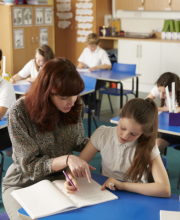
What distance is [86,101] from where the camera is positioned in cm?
378

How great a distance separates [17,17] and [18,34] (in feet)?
0.97

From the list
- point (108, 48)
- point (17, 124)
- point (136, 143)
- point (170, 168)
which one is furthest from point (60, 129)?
point (108, 48)

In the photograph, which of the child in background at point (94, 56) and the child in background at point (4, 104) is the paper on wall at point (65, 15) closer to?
the child in background at point (94, 56)

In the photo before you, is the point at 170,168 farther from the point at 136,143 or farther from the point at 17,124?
the point at 17,124

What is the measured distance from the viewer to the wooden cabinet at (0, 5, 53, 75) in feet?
17.3

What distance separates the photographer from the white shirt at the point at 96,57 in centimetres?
496

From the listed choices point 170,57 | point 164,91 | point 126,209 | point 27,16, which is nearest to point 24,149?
point 126,209

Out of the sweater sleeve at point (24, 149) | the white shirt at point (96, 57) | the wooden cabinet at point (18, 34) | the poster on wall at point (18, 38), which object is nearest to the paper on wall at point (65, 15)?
the wooden cabinet at point (18, 34)

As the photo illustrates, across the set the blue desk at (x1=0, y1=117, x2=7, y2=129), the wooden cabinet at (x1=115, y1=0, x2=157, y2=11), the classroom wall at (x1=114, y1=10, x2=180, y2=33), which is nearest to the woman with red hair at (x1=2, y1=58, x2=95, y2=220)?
the blue desk at (x1=0, y1=117, x2=7, y2=129)

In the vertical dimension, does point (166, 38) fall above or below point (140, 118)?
above

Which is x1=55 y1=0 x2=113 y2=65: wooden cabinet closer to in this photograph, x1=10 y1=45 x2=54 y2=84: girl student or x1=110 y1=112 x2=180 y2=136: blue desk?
x1=10 y1=45 x2=54 y2=84: girl student

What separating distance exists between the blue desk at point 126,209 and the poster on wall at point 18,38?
4.61 metres

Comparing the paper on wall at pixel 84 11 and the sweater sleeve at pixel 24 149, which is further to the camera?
the paper on wall at pixel 84 11

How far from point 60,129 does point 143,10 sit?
5.18 m
